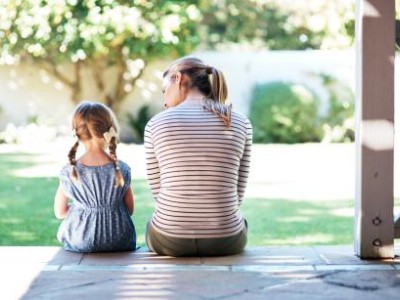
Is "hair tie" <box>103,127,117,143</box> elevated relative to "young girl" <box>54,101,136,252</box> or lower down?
elevated

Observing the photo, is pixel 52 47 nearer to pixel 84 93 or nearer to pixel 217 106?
pixel 84 93

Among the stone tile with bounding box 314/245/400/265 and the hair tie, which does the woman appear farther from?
the stone tile with bounding box 314/245/400/265

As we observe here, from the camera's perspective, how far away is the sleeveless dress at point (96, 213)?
4.48m

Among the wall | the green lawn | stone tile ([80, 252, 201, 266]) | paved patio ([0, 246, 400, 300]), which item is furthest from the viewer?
the wall

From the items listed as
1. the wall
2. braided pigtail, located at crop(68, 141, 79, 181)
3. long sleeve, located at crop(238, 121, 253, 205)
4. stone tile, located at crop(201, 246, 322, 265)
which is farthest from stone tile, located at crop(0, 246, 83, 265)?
the wall

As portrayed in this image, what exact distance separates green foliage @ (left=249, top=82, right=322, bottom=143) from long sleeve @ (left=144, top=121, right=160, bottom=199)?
10.9m

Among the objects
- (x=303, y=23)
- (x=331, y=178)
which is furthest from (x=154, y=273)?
(x=303, y=23)

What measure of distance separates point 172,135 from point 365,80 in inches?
39.6

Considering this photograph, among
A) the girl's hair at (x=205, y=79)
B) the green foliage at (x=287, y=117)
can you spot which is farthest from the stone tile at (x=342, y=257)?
the green foliage at (x=287, y=117)

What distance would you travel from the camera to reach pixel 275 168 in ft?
36.0

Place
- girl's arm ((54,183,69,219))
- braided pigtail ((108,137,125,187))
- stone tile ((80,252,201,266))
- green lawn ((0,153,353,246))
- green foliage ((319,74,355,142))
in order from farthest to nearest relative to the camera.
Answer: green foliage ((319,74,355,142))
green lawn ((0,153,353,246))
girl's arm ((54,183,69,219))
braided pigtail ((108,137,125,187))
stone tile ((80,252,201,266))

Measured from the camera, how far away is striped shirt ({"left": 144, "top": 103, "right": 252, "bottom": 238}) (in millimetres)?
4242

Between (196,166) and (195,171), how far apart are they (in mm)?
26

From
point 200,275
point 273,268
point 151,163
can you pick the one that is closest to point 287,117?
point 151,163
